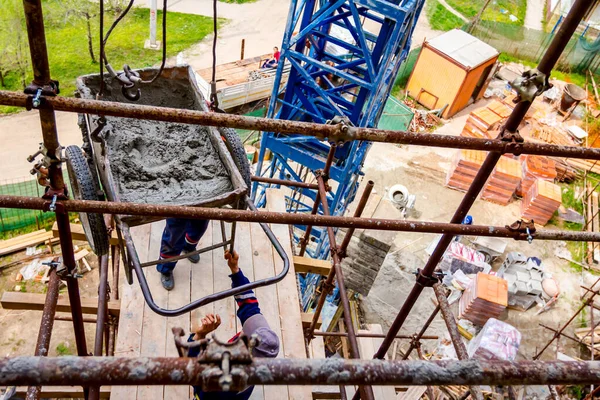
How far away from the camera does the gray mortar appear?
378 centimetres

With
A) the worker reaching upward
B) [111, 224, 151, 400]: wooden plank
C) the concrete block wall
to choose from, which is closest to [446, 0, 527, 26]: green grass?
the concrete block wall

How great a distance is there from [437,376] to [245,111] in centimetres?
1534

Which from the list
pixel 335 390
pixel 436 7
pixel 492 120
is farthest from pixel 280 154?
pixel 436 7

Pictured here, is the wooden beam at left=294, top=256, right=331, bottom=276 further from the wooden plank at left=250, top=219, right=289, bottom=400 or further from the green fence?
the green fence

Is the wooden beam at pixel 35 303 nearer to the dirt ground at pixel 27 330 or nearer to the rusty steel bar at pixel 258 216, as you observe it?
the rusty steel bar at pixel 258 216

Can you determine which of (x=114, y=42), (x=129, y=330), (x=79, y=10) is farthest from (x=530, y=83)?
(x=114, y=42)

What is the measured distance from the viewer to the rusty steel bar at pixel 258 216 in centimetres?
229

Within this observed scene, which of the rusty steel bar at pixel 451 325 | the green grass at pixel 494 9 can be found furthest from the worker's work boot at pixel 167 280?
the green grass at pixel 494 9

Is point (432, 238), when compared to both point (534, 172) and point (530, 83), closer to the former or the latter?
point (534, 172)

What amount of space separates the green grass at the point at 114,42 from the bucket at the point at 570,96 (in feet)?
47.9

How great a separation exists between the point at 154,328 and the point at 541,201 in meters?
12.7

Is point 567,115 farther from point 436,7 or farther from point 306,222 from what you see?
point 306,222

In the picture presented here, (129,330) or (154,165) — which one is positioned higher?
(154,165)

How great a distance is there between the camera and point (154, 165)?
4.09 m
